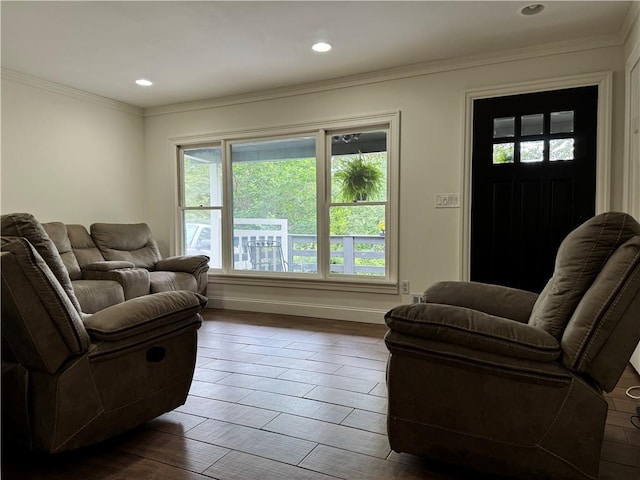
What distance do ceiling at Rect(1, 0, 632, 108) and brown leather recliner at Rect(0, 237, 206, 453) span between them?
2.12m

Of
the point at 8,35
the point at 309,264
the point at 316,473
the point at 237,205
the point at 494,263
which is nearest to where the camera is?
the point at 316,473

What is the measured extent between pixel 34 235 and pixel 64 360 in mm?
491

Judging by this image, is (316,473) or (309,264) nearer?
(316,473)

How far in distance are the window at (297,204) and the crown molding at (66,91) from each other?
823 millimetres

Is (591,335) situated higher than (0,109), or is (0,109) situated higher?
(0,109)

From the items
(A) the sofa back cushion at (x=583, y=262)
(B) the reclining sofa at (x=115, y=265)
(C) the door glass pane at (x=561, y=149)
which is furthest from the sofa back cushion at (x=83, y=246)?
(C) the door glass pane at (x=561, y=149)

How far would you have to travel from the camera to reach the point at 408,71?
399cm

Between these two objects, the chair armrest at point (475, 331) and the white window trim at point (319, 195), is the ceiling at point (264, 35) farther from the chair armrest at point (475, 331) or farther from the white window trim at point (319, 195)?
the chair armrest at point (475, 331)

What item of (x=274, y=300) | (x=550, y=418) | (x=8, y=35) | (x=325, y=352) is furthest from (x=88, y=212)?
(x=550, y=418)

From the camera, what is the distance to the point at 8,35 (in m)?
3.24

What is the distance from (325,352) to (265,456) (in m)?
1.51

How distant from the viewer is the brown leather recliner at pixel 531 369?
54.8 inches

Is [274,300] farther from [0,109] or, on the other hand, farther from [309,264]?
[0,109]

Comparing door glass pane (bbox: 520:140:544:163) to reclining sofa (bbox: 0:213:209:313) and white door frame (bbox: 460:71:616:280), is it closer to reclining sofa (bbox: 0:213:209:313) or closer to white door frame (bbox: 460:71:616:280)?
white door frame (bbox: 460:71:616:280)
